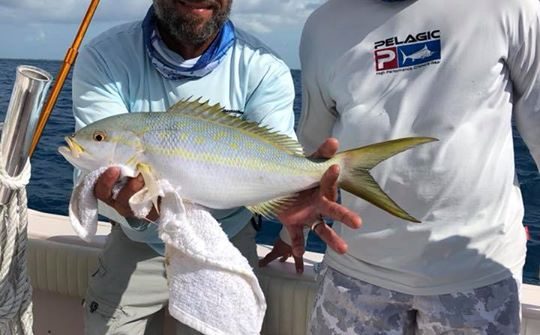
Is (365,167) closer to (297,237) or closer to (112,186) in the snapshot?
(297,237)

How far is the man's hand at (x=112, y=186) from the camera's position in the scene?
1865 mm

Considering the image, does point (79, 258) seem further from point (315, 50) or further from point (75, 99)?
point (315, 50)

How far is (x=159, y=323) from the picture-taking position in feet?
9.66

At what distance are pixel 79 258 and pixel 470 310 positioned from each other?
1.96 meters

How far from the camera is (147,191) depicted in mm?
1885

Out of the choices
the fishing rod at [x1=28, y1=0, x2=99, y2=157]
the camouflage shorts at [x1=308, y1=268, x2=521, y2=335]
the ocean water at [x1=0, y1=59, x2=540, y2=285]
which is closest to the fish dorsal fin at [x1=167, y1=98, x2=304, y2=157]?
the camouflage shorts at [x1=308, y1=268, x2=521, y2=335]

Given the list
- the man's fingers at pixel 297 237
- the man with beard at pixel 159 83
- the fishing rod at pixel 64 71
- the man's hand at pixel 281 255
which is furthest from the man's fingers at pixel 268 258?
the fishing rod at pixel 64 71

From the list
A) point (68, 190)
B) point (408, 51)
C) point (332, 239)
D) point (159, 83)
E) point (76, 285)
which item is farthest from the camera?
point (68, 190)

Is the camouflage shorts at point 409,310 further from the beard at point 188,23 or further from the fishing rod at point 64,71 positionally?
the fishing rod at point 64,71

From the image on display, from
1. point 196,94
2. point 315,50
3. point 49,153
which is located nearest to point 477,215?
point 315,50

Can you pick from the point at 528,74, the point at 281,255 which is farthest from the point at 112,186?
the point at 528,74

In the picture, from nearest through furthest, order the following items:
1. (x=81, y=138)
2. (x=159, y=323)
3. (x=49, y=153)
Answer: (x=81, y=138) → (x=159, y=323) → (x=49, y=153)

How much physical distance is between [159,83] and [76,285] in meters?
1.31

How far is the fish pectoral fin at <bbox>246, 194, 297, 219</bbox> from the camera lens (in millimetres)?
2029
